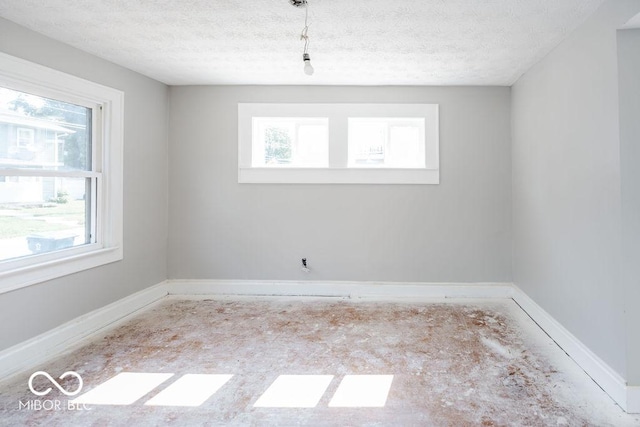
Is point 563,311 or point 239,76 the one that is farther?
point 239,76

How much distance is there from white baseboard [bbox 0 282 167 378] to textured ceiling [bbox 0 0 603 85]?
218cm

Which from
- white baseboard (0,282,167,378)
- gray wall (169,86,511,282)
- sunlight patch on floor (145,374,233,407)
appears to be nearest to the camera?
sunlight patch on floor (145,374,233,407)

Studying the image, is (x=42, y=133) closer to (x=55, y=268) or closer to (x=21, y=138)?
(x=21, y=138)

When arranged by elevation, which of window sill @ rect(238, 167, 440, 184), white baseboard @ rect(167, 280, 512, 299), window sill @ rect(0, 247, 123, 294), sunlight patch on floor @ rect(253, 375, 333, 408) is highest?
window sill @ rect(238, 167, 440, 184)

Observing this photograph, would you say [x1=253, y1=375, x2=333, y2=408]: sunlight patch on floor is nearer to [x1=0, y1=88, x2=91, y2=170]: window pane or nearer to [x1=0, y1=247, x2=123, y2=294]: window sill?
[x1=0, y1=247, x2=123, y2=294]: window sill

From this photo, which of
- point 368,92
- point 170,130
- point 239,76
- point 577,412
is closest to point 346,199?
point 368,92

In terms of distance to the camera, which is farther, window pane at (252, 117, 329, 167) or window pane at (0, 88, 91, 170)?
window pane at (252, 117, 329, 167)

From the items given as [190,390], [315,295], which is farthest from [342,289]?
[190,390]

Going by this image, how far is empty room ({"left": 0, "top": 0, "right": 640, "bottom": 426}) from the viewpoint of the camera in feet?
6.14

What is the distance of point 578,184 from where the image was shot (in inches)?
89.2

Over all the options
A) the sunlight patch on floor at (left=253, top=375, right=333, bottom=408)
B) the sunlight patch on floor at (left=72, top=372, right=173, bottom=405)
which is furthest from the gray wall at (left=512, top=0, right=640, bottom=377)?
the sunlight patch on floor at (left=72, top=372, right=173, bottom=405)

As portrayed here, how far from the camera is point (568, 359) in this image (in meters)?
2.28

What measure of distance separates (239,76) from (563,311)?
3.51 metres

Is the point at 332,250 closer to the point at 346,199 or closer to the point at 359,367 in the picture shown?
the point at 346,199
